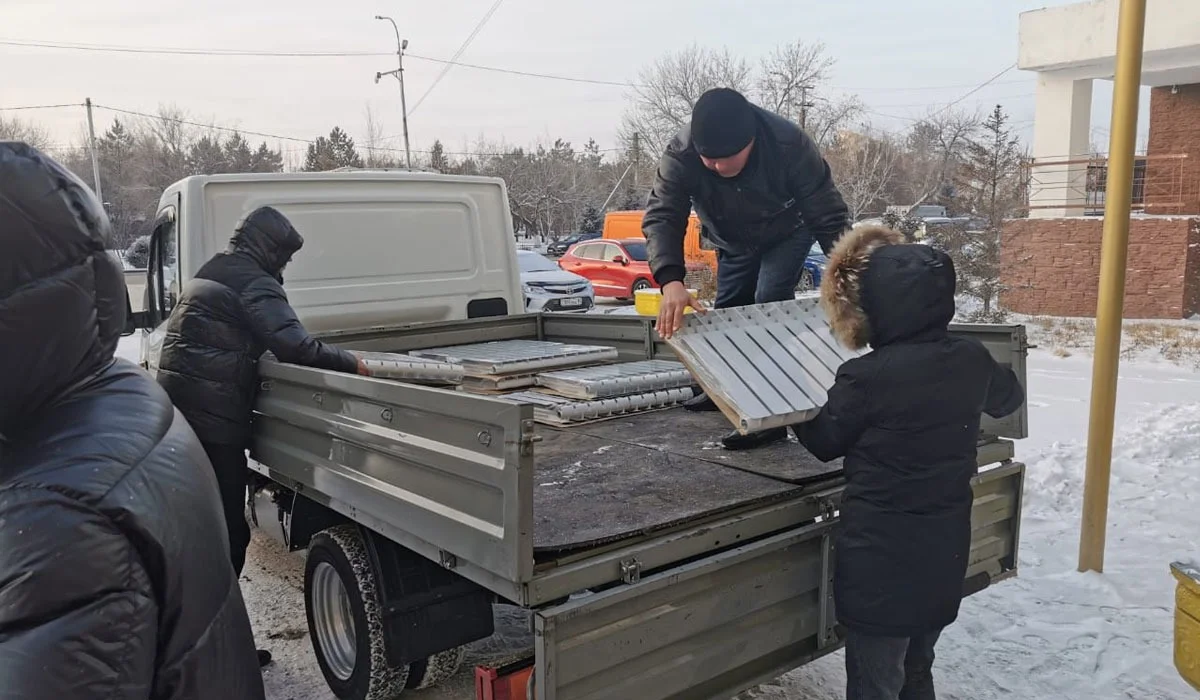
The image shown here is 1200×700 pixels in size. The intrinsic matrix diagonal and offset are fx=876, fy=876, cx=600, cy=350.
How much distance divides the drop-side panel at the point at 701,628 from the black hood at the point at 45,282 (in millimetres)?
1306

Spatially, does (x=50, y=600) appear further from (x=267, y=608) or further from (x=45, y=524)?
(x=267, y=608)

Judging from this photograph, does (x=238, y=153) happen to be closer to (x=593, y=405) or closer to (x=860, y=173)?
(x=860, y=173)

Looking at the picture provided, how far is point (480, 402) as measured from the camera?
2213 mm

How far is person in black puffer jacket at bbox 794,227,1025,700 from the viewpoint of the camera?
259cm

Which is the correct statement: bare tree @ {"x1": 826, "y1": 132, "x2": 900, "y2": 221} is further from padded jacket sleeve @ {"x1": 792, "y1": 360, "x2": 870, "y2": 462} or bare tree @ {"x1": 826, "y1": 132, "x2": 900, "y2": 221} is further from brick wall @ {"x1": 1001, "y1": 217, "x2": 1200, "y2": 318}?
padded jacket sleeve @ {"x1": 792, "y1": 360, "x2": 870, "y2": 462}

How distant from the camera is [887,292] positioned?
2.65 metres

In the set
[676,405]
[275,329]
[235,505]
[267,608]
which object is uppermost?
[275,329]

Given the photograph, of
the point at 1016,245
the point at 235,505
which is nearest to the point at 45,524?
the point at 235,505

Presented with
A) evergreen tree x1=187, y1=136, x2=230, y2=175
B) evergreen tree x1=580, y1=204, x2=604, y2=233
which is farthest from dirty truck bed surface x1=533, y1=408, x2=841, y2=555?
evergreen tree x1=187, y1=136, x2=230, y2=175

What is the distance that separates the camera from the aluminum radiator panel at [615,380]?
429 centimetres

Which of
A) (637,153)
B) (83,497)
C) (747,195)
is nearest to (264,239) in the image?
(747,195)

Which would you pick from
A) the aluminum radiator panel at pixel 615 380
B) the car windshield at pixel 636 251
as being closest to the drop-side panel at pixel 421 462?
the aluminum radiator panel at pixel 615 380

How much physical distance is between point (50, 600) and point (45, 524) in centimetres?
8

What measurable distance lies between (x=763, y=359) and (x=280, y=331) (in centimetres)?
208
